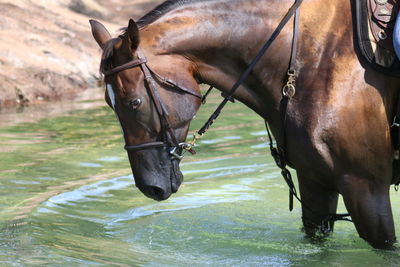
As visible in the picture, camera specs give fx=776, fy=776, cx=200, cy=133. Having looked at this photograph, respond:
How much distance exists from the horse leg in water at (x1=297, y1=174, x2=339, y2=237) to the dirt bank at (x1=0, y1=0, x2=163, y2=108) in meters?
8.19

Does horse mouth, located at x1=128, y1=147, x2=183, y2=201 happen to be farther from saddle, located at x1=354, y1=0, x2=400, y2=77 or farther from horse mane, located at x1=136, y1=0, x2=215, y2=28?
saddle, located at x1=354, y1=0, x2=400, y2=77

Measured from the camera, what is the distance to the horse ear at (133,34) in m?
3.96

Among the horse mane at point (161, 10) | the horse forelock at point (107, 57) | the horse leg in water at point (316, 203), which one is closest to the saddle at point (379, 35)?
the horse leg in water at point (316, 203)

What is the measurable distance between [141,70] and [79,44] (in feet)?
38.9

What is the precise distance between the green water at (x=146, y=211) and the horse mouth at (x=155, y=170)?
0.85 meters

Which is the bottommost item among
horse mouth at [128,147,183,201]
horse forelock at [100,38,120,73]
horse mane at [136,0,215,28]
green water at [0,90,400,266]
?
green water at [0,90,400,266]

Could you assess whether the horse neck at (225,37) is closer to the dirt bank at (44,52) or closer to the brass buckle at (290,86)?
the brass buckle at (290,86)

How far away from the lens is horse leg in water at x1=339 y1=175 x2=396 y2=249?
4.23 metres

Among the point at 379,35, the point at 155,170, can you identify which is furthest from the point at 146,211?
the point at 379,35

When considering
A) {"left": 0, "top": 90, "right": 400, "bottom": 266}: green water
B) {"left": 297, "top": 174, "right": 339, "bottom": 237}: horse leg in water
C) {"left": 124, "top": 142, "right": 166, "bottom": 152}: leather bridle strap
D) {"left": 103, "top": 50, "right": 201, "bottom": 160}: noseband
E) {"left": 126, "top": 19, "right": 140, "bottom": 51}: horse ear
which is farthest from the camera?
{"left": 0, "top": 90, "right": 400, "bottom": 266}: green water

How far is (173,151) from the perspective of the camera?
4.25 metres

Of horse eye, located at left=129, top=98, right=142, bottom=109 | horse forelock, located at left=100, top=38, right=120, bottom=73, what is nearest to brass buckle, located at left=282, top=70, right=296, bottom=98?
horse eye, located at left=129, top=98, right=142, bottom=109

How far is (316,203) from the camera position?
472 cm

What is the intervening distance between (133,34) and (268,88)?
822mm
